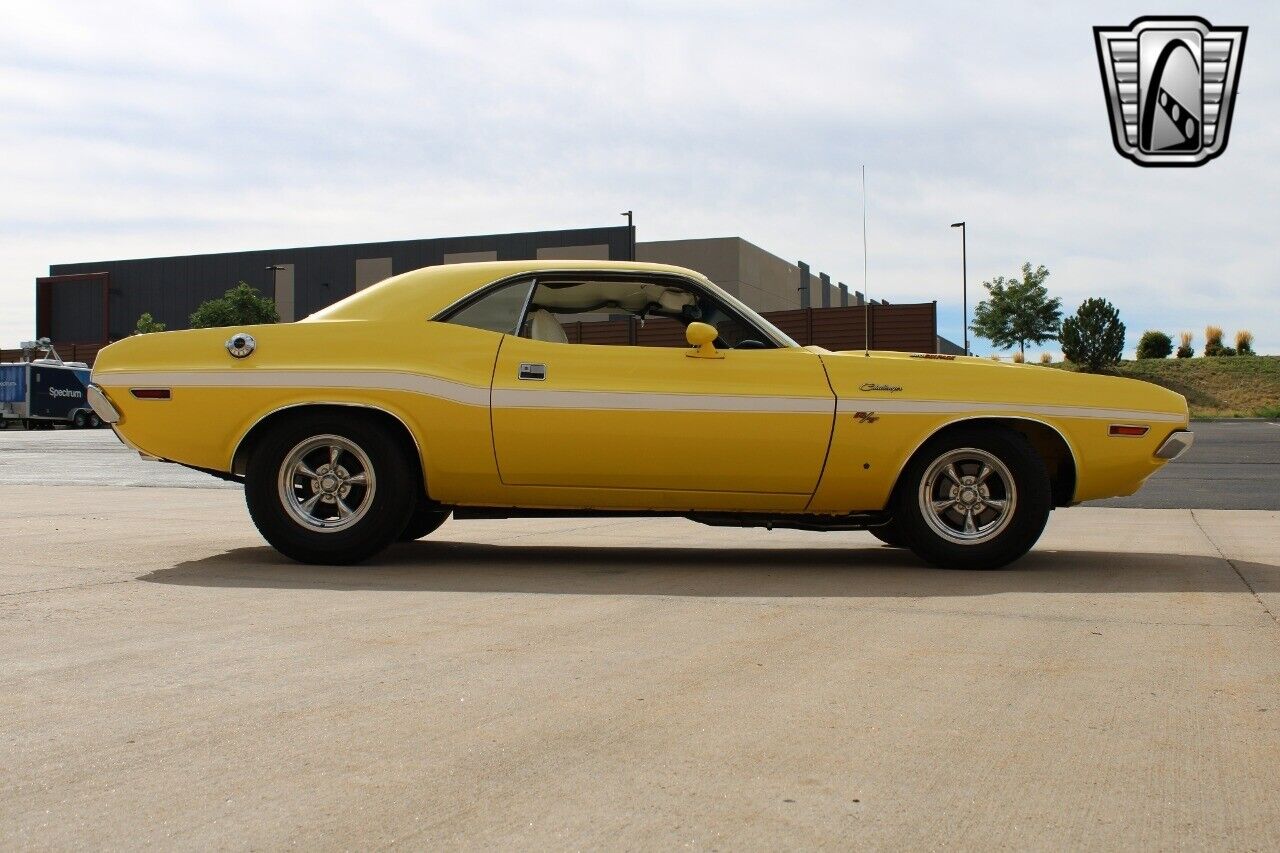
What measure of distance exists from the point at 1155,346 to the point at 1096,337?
739cm

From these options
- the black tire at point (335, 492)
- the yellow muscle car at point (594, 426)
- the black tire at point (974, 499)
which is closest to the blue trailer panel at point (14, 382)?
the yellow muscle car at point (594, 426)

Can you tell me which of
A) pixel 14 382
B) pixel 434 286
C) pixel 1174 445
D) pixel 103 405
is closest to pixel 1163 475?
pixel 1174 445

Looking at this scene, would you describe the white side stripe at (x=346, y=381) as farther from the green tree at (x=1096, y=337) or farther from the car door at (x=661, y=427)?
the green tree at (x=1096, y=337)

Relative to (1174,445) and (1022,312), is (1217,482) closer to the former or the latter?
(1174,445)

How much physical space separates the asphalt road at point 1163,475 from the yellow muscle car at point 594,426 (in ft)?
16.5

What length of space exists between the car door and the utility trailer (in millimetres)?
39474

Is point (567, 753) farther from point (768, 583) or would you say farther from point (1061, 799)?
point (768, 583)

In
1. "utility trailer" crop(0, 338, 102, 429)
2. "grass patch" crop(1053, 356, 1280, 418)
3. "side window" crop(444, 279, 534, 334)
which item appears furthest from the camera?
"grass patch" crop(1053, 356, 1280, 418)

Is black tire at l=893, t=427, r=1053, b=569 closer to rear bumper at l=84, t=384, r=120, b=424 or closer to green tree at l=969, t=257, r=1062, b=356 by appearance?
rear bumper at l=84, t=384, r=120, b=424

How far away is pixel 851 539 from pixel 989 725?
4.93 meters

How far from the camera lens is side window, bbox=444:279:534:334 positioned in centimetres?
633

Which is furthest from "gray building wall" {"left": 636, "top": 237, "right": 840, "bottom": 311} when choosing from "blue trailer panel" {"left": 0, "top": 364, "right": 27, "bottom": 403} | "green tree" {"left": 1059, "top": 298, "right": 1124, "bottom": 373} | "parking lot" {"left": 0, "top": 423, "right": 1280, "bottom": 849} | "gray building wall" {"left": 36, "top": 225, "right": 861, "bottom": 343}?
"parking lot" {"left": 0, "top": 423, "right": 1280, "bottom": 849}

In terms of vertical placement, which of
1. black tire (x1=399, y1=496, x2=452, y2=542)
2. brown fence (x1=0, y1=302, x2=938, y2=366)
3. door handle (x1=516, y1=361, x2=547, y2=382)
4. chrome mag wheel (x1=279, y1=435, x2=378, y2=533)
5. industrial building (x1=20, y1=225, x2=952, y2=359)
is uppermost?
industrial building (x1=20, y1=225, x2=952, y2=359)

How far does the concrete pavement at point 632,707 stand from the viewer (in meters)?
2.40
